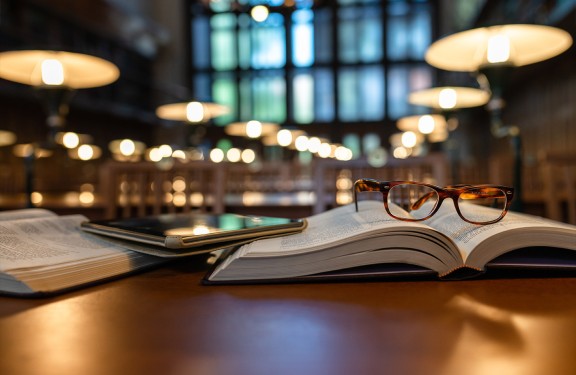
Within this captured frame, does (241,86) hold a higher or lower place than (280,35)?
lower

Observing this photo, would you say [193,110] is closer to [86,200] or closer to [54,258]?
[86,200]

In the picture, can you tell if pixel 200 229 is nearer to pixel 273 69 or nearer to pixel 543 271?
pixel 543 271

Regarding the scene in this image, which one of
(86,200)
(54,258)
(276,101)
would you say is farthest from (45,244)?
(276,101)

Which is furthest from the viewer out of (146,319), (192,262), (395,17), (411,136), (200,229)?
(395,17)

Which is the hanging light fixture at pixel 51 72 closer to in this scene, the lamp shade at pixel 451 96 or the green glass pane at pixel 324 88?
the lamp shade at pixel 451 96

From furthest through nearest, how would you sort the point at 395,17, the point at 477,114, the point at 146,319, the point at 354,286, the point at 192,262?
the point at 395,17
the point at 477,114
the point at 192,262
the point at 354,286
the point at 146,319

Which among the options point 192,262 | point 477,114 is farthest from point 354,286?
point 477,114

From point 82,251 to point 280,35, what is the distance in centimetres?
1280

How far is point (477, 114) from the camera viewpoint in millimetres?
10297

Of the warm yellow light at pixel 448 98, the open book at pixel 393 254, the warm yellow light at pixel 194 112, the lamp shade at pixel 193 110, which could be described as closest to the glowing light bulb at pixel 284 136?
the lamp shade at pixel 193 110

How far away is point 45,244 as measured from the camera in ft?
2.42

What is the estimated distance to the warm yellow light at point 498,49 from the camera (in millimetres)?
1747

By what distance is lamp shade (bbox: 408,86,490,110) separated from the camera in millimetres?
3084

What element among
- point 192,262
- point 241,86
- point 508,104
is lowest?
point 192,262
